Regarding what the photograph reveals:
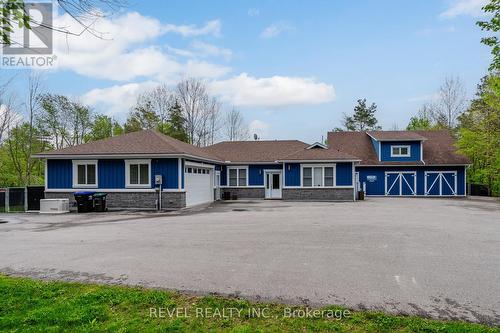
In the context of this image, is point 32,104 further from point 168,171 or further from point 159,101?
point 168,171

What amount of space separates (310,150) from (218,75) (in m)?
10.4

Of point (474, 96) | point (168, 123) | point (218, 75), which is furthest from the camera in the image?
point (168, 123)

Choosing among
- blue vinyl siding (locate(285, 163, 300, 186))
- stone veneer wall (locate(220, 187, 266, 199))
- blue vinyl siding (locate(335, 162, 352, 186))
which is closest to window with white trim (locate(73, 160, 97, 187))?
stone veneer wall (locate(220, 187, 266, 199))

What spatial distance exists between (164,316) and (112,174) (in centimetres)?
1567

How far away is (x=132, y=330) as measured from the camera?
364 centimetres

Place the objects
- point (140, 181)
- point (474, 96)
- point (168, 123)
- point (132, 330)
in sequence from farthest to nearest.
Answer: point (168, 123) → point (474, 96) → point (140, 181) → point (132, 330)

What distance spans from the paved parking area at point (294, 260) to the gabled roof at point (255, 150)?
15.3 m

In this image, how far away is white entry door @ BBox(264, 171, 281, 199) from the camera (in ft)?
87.8

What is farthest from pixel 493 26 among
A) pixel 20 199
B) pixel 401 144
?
pixel 401 144

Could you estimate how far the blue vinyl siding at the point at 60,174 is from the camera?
18562 millimetres

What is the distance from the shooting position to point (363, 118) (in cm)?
4797

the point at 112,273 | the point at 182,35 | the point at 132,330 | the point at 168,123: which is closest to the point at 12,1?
the point at 132,330

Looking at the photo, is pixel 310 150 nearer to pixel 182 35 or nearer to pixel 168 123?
pixel 182 35

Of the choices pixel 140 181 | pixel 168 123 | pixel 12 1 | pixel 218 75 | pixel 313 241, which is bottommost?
pixel 313 241
